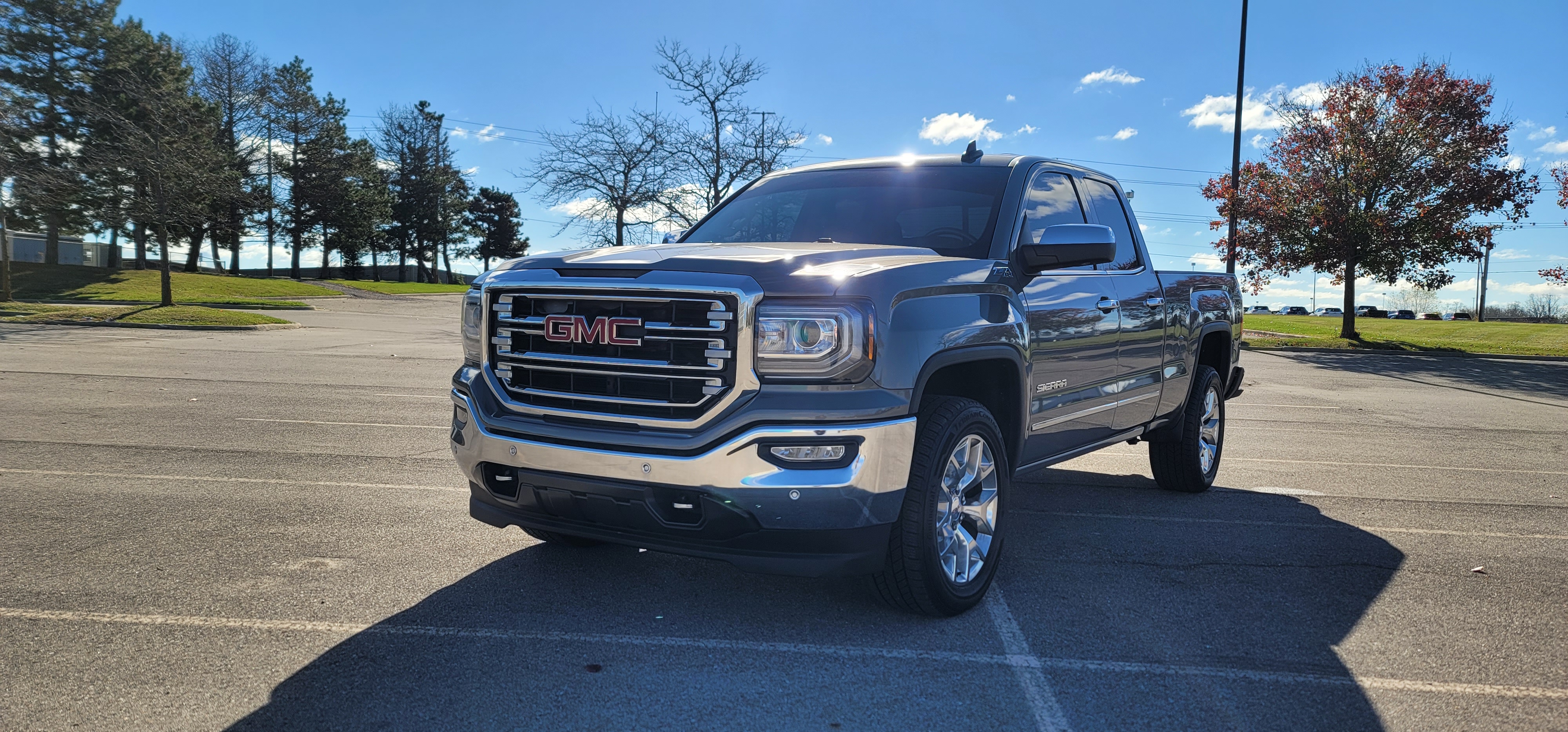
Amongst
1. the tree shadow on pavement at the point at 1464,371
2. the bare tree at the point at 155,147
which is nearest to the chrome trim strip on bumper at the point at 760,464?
the tree shadow on pavement at the point at 1464,371

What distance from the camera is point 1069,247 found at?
4.46 metres

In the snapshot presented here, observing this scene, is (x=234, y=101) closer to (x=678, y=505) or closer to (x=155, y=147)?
(x=155, y=147)

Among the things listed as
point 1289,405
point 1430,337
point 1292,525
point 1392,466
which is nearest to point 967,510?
point 1292,525

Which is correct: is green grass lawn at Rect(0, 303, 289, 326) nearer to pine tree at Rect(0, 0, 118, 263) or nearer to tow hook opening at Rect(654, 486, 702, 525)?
pine tree at Rect(0, 0, 118, 263)

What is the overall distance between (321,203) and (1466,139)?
60.9 metres

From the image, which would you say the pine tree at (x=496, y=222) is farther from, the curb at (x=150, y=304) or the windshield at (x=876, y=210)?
the windshield at (x=876, y=210)

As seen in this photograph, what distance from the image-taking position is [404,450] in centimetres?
795

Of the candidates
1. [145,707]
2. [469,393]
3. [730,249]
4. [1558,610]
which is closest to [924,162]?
[730,249]

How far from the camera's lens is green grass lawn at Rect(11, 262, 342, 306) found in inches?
1447

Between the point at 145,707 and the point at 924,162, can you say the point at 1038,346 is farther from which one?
the point at 145,707

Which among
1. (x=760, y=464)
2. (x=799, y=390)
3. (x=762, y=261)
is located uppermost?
(x=762, y=261)

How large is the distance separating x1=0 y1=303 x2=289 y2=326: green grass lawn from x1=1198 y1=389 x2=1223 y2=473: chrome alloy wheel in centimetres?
2291

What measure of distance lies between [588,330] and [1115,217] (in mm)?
3733

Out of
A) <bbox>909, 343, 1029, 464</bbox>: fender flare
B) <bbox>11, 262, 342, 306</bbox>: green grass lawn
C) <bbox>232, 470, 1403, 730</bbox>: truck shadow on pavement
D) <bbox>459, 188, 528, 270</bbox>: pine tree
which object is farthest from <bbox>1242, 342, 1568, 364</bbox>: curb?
<bbox>459, 188, 528, 270</bbox>: pine tree
